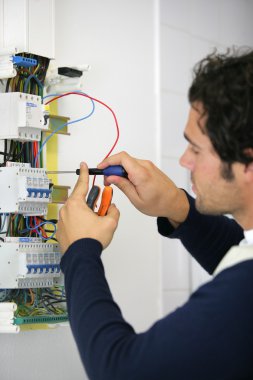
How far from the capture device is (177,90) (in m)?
2.88

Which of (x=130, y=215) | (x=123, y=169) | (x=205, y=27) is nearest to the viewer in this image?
(x=123, y=169)

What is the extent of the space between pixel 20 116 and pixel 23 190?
0.23 meters

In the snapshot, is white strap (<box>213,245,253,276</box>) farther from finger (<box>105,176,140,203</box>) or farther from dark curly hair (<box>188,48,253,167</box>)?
finger (<box>105,176,140,203</box>)

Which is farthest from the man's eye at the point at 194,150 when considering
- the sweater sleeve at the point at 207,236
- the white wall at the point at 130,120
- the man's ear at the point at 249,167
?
the white wall at the point at 130,120

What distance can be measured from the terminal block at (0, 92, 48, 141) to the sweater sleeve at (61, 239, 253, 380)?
2.84 feet

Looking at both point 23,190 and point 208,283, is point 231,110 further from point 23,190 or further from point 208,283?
point 23,190

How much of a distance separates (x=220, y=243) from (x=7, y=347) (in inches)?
30.6

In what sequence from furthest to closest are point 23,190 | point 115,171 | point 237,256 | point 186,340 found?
point 23,190
point 115,171
point 237,256
point 186,340

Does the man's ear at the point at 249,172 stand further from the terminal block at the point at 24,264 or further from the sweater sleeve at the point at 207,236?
the terminal block at the point at 24,264

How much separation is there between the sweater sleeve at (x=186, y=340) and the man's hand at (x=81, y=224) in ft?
0.75

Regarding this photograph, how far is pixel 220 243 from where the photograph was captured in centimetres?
190

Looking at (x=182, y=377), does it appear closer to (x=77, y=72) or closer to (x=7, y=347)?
(x=7, y=347)

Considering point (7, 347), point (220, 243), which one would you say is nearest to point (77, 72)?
point (220, 243)

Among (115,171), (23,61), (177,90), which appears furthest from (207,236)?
(177,90)
